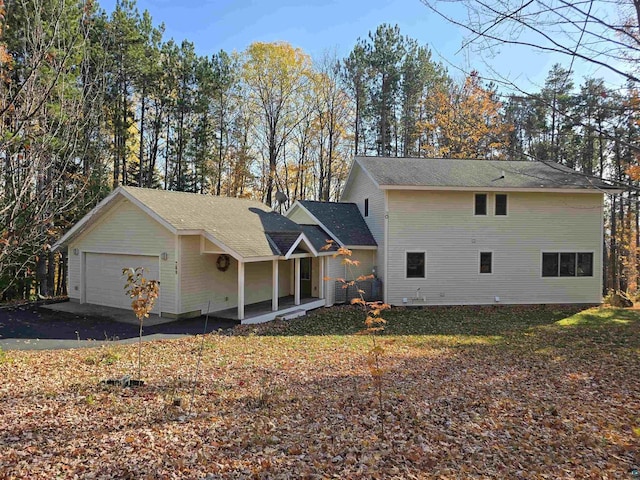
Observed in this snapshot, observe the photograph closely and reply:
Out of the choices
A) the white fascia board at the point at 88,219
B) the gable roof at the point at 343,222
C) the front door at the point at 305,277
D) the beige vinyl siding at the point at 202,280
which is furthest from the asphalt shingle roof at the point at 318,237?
the white fascia board at the point at 88,219

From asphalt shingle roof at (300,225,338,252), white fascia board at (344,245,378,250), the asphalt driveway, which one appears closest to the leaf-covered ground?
the asphalt driveway

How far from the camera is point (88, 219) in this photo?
14.5m

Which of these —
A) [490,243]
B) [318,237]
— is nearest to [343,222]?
[318,237]

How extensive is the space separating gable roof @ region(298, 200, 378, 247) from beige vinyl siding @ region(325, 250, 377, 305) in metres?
0.60

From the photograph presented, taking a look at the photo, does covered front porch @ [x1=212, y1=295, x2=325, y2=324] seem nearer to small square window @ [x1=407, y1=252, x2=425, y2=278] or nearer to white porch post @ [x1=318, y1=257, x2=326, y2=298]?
white porch post @ [x1=318, y1=257, x2=326, y2=298]

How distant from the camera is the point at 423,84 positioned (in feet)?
96.9

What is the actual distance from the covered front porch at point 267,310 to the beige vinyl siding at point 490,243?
3466 millimetres

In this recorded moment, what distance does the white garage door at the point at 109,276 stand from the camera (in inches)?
552

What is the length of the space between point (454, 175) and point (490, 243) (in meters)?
3.41

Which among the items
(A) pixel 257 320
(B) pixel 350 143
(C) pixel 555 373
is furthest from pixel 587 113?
(B) pixel 350 143

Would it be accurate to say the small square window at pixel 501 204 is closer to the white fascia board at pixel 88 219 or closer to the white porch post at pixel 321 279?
the white porch post at pixel 321 279

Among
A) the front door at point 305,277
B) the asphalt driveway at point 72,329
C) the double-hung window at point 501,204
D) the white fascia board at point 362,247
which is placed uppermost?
the double-hung window at point 501,204

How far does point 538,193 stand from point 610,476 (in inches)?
623

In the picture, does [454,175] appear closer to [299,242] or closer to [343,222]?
[343,222]
